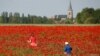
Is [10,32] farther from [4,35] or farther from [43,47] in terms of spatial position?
[43,47]

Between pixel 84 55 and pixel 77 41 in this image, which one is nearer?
pixel 84 55

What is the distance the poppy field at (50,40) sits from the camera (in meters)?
22.7

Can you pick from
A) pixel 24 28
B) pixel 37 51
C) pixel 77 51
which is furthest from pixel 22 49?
pixel 24 28

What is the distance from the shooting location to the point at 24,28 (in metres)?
32.9

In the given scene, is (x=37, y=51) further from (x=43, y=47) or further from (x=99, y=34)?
A: (x=99, y=34)

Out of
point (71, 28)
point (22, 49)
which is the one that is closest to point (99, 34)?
point (71, 28)

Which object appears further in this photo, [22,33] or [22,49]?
[22,33]

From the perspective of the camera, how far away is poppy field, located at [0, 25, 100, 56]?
22.7m

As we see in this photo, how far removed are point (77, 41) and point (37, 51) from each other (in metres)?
5.51

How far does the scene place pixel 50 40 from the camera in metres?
28.4

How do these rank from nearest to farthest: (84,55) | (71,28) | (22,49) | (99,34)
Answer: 1. (84,55)
2. (22,49)
3. (99,34)
4. (71,28)

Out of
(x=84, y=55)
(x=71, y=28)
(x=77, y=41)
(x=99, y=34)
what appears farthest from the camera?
(x=71, y=28)

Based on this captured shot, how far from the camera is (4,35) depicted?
3055cm

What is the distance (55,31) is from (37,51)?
8942mm
